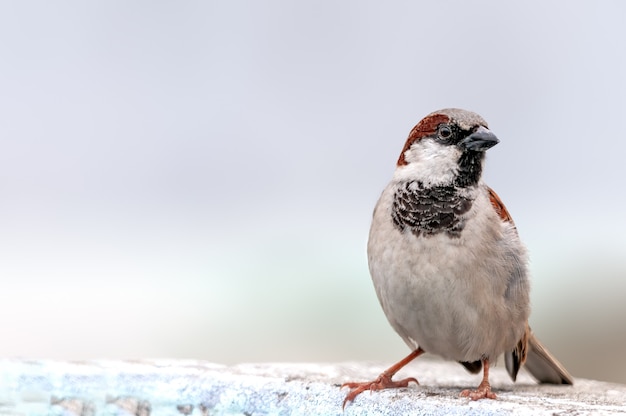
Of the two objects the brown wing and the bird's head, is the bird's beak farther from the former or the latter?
the brown wing

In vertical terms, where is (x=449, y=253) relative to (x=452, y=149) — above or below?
below

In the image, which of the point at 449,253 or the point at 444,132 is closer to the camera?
the point at 449,253

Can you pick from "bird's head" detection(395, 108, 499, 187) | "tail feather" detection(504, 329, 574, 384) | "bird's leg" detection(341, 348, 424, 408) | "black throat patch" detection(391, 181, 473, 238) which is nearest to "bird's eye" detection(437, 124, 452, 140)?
"bird's head" detection(395, 108, 499, 187)

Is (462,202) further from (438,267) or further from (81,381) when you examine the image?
(81,381)

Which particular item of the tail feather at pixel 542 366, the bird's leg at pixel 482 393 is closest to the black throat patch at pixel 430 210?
the bird's leg at pixel 482 393

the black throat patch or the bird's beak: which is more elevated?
the bird's beak

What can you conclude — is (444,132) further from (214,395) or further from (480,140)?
(214,395)

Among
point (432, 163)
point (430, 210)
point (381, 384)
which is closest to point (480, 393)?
A: point (381, 384)
